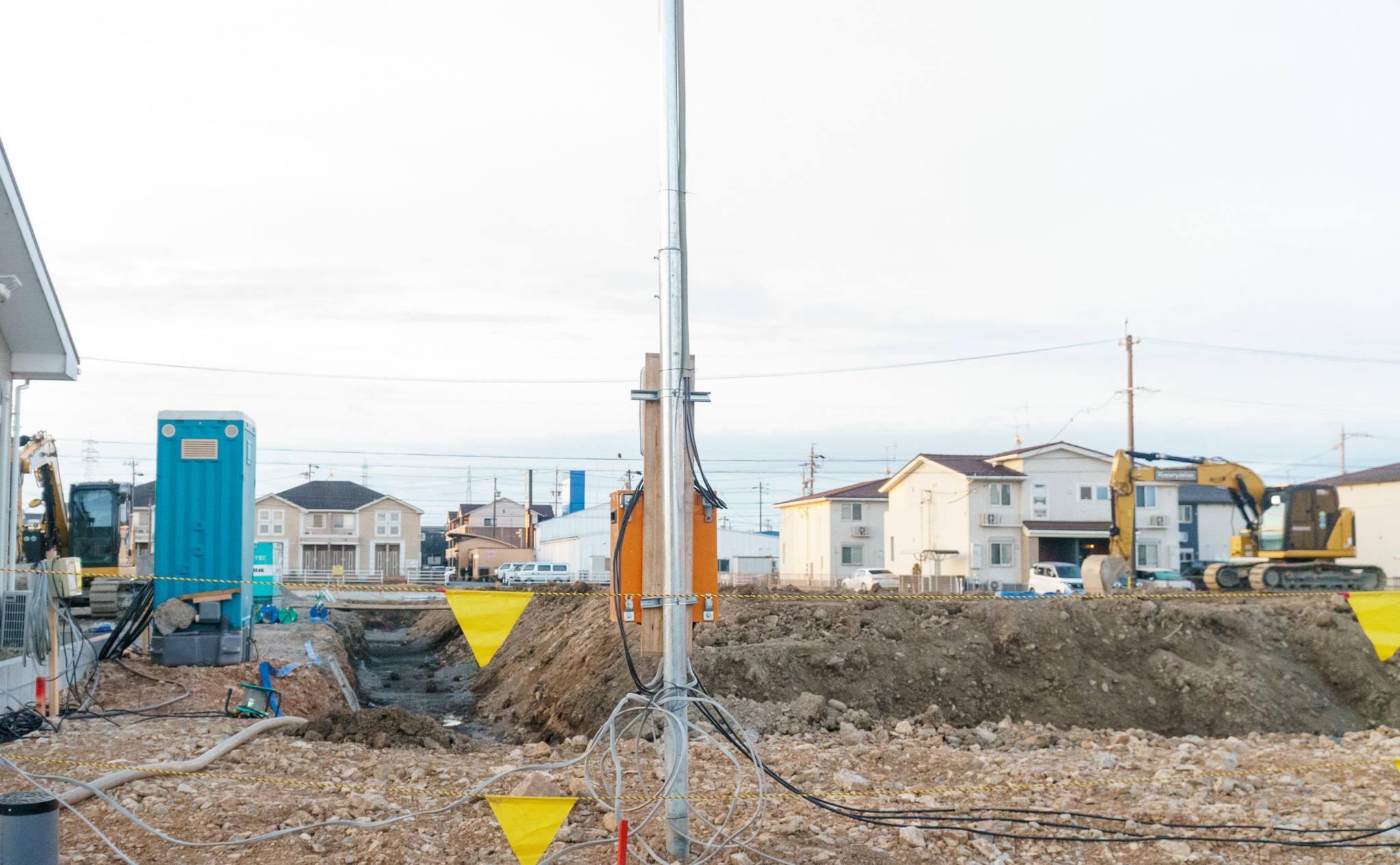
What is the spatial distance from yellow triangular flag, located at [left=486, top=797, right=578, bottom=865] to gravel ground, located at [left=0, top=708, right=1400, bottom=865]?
0.26 m

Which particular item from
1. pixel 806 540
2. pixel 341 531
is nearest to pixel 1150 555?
pixel 806 540

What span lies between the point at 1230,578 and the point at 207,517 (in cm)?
2421

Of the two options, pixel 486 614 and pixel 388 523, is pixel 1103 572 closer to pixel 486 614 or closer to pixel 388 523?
pixel 486 614

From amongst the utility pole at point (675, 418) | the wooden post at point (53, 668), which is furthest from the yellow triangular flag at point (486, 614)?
the wooden post at point (53, 668)

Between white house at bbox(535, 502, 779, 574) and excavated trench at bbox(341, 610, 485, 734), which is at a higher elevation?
white house at bbox(535, 502, 779, 574)

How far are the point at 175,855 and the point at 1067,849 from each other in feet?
15.6

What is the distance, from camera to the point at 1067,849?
20.2ft

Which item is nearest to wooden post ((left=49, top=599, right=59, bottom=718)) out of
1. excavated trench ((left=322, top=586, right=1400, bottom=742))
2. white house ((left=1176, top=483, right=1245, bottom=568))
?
excavated trench ((left=322, top=586, right=1400, bottom=742))

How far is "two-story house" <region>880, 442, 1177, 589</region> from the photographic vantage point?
43812 mm

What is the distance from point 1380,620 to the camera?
783 cm

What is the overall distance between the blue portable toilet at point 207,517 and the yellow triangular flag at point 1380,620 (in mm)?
10923

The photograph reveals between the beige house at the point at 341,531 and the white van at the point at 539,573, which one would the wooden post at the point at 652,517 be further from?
the beige house at the point at 341,531

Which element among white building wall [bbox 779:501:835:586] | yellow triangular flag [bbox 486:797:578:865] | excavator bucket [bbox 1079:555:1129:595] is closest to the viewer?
yellow triangular flag [bbox 486:797:578:865]

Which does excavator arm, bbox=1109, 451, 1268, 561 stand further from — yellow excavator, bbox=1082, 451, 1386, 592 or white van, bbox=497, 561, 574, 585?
white van, bbox=497, 561, 574, 585
